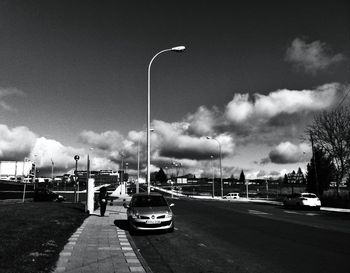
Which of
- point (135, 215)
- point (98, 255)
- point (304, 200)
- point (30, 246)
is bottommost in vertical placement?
point (98, 255)

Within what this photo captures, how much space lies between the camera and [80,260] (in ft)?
24.5

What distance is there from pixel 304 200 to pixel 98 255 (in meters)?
24.0

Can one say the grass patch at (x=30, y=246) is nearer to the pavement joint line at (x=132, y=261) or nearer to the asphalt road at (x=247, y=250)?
the pavement joint line at (x=132, y=261)

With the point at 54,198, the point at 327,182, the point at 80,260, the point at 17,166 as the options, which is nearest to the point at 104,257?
the point at 80,260

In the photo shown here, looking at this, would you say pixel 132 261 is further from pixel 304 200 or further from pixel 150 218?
pixel 304 200

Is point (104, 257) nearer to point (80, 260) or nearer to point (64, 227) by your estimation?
point (80, 260)

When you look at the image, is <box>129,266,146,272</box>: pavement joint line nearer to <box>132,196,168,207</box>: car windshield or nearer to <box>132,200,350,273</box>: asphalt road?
<box>132,200,350,273</box>: asphalt road

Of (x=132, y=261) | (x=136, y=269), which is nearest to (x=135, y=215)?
(x=132, y=261)

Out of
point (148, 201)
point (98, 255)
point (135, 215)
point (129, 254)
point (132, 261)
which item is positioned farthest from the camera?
point (148, 201)

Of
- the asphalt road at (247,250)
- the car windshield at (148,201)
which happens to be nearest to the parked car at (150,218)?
the car windshield at (148,201)

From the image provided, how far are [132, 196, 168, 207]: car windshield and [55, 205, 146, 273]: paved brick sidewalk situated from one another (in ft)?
5.75

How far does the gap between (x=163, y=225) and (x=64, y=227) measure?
13.3 ft

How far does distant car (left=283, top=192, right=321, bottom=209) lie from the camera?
27953mm

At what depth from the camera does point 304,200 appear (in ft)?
92.5
